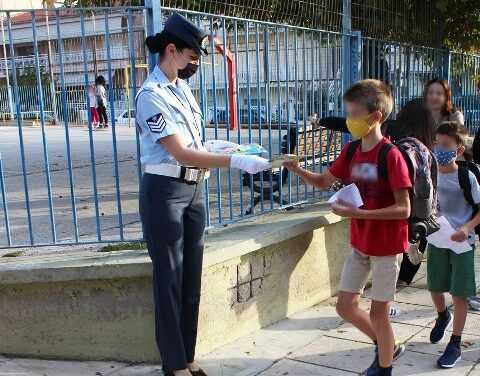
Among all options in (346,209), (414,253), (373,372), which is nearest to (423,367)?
(373,372)

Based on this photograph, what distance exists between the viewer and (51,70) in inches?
161

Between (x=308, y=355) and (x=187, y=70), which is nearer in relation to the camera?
(x=187, y=70)

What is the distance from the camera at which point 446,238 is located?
12.0 feet

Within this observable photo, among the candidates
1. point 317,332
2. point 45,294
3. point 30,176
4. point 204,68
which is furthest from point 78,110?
point 30,176

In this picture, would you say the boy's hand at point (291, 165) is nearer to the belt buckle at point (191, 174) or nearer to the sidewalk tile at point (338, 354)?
the belt buckle at point (191, 174)

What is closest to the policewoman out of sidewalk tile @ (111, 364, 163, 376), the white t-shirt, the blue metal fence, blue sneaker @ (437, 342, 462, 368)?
sidewalk tile @ (111, 364, 163, 376)

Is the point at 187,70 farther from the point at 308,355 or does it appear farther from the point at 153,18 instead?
the point at 308,355

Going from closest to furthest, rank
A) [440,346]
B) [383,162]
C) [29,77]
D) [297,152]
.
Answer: [383,162] → [440,346] → [29,77] → [297,152]

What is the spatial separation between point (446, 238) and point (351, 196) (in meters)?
1.01

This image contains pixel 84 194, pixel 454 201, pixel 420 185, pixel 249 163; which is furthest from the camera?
pixel 84 194

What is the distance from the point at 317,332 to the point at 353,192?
5.24 feet

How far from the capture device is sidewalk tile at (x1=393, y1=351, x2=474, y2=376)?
3.50 metres

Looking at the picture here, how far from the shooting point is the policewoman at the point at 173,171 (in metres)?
3.00

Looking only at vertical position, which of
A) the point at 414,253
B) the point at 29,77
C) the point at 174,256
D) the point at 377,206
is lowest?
the point at 414,253
